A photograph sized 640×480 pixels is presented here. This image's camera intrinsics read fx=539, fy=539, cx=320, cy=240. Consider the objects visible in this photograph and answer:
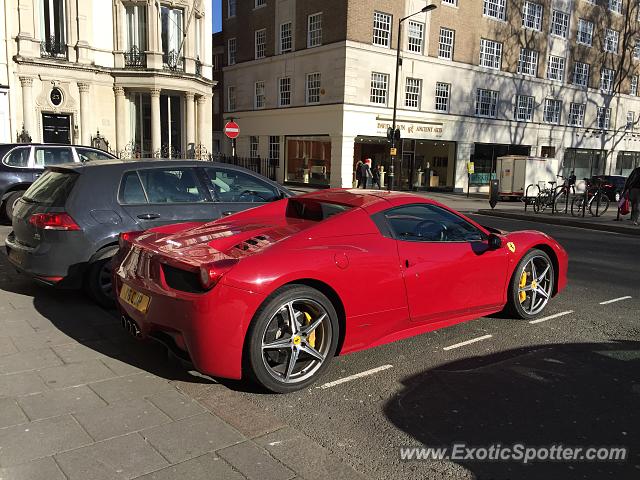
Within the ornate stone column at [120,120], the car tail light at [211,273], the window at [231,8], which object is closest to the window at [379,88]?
the ornate stone column at [120,120]

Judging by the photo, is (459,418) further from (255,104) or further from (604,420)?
(255,104)

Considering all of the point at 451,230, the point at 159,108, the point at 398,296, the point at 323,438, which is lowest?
the point at 323,438

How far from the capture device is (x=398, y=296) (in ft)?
13.9

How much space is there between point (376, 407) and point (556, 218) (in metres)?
14.7

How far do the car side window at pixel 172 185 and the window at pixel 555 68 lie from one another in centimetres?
3835

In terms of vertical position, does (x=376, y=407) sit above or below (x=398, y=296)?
below

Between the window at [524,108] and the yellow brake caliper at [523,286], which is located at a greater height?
the window at [524,108]

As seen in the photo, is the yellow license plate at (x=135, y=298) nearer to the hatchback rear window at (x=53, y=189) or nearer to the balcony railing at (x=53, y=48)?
the hatchback rear window at (x=53, y=189)

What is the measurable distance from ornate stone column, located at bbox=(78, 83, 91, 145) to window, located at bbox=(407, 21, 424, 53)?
1780 cm

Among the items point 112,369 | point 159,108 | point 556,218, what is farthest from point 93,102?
point 112,369

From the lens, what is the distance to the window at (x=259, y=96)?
3652 cm

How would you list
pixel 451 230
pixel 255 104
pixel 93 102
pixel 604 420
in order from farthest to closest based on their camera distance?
pixel 255 104, pixel 93 102, pixel 451 230, pixel 604 420

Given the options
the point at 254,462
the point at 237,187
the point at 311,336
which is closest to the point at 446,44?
the point at 237,187

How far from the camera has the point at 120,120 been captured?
25359 millimetres
